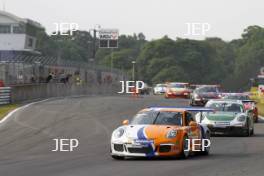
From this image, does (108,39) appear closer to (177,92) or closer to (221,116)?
(177,92)

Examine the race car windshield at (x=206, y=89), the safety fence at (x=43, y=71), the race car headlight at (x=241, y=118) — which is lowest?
the race car headlight at (x=241, y=118)

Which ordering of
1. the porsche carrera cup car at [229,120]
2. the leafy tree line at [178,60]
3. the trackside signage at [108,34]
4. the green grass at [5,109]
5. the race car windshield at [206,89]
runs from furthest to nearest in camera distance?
the leafy tree line at [178,60], the trackside signage at [108,34], the race car windshield at [206,89], the green grass at [5,109], the porsche carrera cup car at [229,120]

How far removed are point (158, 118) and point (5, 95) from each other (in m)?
22.0

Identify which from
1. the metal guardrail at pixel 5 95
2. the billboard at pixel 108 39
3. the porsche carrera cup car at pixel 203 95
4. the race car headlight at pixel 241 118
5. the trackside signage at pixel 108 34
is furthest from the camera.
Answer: the trackside signage at pixel 108 34

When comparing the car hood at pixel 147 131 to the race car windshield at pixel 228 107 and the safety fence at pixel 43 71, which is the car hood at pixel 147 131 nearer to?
the race car windshield at pixel 228 107

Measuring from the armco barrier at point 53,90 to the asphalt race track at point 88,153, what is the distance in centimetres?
831

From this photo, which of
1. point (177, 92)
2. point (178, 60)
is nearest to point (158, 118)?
point (177, 92)

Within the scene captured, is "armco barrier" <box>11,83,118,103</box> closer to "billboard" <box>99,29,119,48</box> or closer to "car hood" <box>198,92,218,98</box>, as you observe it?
"billboard" <box>99,29,119,48</box>

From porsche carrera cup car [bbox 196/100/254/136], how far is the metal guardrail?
577 inches

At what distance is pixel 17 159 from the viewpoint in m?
16.6

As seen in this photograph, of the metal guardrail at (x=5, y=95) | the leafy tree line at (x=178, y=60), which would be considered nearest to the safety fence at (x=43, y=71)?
the metal guardrail at (x=5, y=95)

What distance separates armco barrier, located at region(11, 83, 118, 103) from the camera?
40812 millimetres

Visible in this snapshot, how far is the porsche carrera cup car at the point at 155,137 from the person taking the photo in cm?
1580

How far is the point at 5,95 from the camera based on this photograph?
3794cm
